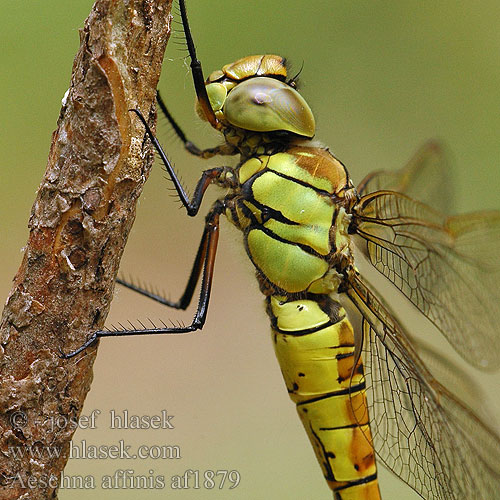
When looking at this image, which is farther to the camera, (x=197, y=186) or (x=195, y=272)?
(x=195, y=272)

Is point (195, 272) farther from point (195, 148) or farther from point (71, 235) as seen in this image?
point (71, 235)

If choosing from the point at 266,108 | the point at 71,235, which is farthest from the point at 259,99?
the point at 71,235

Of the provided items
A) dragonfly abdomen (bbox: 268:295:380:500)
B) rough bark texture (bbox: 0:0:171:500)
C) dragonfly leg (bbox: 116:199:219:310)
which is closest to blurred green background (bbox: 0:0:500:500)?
dragonfly leg (bbox: 116:199:219:310)

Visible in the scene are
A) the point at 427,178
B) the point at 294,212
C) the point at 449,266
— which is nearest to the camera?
the point at 294,212

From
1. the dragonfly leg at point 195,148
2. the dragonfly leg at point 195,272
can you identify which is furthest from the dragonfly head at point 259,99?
the dragonfly leg at point 195,272

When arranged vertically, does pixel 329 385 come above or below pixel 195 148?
below

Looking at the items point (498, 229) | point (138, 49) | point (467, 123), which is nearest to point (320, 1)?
point (467, 123)

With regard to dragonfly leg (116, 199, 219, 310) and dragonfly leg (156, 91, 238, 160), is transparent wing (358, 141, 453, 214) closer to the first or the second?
dragonfly leg (156, 91, 238, 160)
